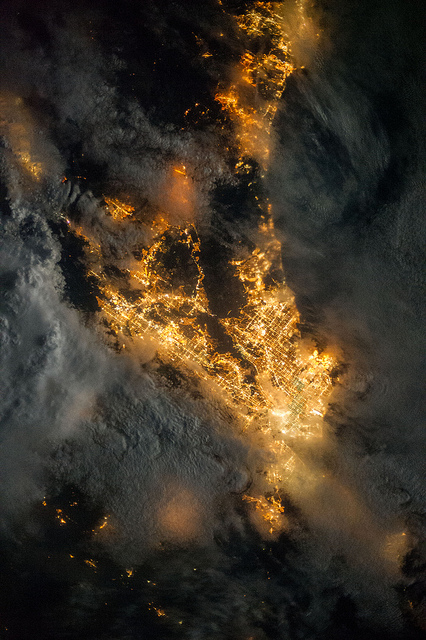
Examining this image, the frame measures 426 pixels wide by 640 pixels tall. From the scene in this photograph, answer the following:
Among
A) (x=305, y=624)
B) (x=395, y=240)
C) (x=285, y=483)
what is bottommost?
(x=305, y=624)

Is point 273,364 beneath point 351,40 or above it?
beneath

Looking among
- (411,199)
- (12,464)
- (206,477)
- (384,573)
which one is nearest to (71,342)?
(12,464)

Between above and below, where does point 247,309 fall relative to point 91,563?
above

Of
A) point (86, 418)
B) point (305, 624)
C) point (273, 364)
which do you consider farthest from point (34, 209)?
point (305, 624)

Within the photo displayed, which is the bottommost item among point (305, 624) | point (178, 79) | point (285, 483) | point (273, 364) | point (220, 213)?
point (305, 624)

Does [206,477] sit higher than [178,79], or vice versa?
[178,79]

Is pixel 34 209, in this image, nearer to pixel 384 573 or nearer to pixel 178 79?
pixel 178 79

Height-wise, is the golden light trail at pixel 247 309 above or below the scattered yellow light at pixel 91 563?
above

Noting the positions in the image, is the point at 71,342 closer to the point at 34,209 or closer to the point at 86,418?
the point at 86,418

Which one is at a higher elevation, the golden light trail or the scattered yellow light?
the golden light trail
